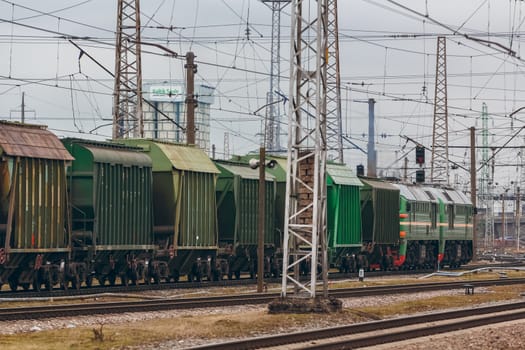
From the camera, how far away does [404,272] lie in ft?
211

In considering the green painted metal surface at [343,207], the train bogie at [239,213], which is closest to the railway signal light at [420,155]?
the green painted metal surface at [343,207]

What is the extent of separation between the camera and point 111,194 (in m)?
40.4

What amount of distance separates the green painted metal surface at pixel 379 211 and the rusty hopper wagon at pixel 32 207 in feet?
85.0

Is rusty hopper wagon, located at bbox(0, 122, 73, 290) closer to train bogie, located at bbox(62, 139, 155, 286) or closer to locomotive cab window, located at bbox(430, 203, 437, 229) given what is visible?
train bogie, located at bbox(62, 139, 155, 286)

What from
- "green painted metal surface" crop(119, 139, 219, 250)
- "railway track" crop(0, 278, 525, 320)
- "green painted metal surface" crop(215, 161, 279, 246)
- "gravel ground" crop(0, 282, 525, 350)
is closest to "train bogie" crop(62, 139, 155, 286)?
"green painted metal surface" crop(119, 139, 219, 250)

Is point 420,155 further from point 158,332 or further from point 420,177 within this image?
point 158,332

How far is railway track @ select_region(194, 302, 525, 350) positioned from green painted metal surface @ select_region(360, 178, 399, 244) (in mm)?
26552

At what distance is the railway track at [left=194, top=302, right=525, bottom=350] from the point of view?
22.6 m

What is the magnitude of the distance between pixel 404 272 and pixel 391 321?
36064 millimetres

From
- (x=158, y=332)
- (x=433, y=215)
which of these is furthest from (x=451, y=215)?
(x=158, y=332)

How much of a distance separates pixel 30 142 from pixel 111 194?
446 cm

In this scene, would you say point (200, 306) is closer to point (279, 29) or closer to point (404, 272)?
point (404, 272)

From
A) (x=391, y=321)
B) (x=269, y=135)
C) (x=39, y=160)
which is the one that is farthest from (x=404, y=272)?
(x=391, y=321)

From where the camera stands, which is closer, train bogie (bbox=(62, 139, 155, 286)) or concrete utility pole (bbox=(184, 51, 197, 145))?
train bogie (bbox=(62, 139, 155, 286))
